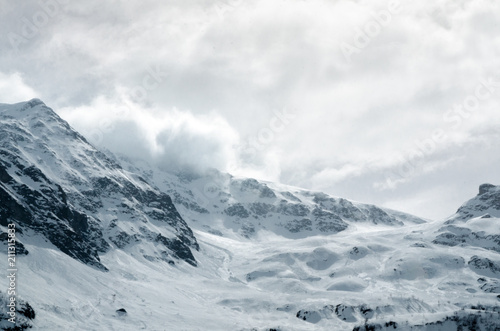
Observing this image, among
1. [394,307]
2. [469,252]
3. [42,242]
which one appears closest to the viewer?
[394,307]

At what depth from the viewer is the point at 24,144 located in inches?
7771

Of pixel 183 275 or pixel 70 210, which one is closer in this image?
pixel 70 210

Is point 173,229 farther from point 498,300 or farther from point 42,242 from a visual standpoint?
point 498,300

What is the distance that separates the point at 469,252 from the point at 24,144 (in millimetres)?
187361

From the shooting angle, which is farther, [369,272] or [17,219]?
[369,272]

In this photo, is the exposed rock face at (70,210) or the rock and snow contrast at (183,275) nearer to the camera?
the rock and snow contrast at (183,275)

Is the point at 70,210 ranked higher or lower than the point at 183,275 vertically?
higher

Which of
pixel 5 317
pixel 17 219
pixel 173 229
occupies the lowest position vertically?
pixel 5 317

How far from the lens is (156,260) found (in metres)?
161

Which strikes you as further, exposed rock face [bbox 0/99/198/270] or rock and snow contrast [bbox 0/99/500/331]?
exposed rock face [bbox 0/99/198/270]

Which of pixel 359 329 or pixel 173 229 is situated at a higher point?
pixel 173 229

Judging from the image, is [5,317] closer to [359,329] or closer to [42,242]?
[359,329]

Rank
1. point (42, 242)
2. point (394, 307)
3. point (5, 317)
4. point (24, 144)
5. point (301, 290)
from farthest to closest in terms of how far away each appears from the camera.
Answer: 1. point (24, 144)
2. point (301, 290)
3. point (42, 242)
4. point (394, 307)
5. point (5, 317)

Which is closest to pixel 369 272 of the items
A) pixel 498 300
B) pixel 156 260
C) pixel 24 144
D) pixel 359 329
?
pixel 498 300
